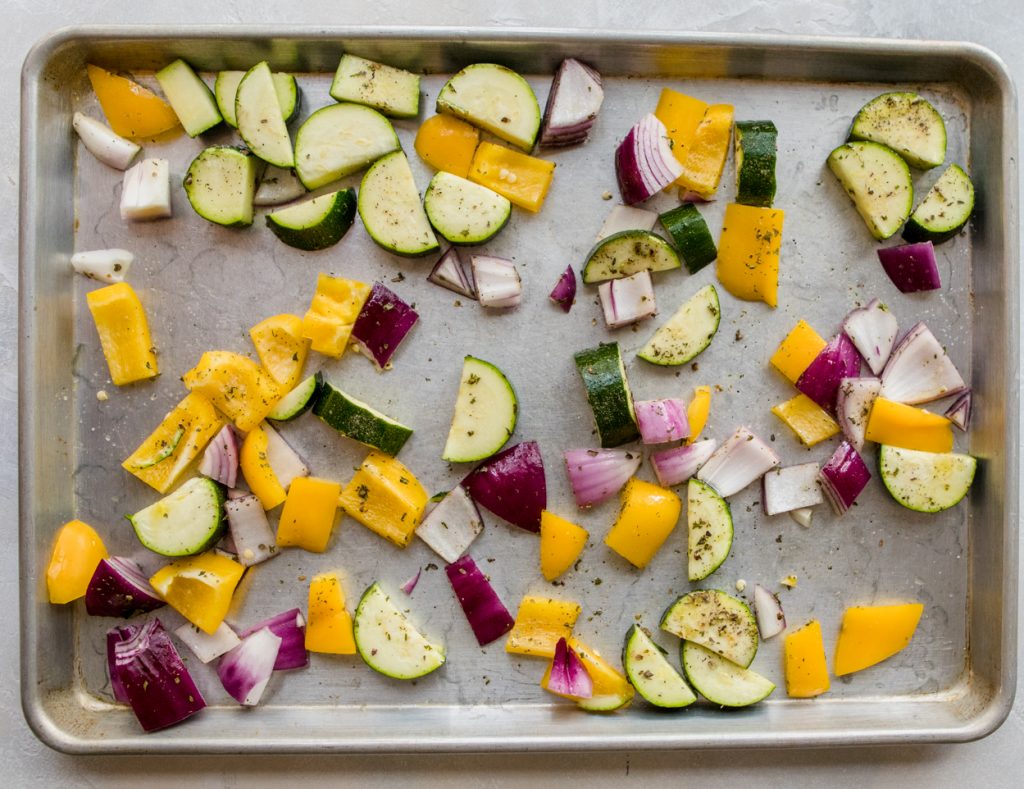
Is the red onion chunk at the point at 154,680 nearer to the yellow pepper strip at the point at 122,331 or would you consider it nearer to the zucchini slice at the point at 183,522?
the zucchini slice at the point at 183,522

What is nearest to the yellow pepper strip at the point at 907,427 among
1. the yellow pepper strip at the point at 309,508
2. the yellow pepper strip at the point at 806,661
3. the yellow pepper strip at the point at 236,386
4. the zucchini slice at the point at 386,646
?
the yellow pepper strip at the point at 806,661

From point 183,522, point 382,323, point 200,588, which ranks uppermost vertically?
point 382,323

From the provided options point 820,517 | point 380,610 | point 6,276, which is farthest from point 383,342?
point 820,517

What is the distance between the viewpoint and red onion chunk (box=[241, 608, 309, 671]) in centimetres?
203

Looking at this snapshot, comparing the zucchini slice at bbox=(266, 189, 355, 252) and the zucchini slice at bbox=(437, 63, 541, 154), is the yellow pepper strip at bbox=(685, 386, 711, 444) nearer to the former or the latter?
the zucchini slice at bbox=(437, 63, 541, 154)

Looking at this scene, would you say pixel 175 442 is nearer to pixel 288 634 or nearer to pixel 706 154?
pixel 288 634

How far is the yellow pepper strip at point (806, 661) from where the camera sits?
6.79 feet

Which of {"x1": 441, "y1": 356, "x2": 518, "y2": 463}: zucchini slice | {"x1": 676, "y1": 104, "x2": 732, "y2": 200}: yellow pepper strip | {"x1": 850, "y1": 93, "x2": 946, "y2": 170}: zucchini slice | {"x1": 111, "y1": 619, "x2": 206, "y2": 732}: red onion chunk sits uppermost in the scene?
{"x1": 850, "y1": 93, "x2": 946, "y2": 170}: zucchini slice

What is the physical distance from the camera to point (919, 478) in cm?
206

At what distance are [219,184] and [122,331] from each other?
1.36 feet

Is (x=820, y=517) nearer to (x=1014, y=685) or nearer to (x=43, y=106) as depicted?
(x=1014, y=685)

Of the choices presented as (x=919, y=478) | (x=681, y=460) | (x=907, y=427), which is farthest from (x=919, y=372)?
(x=681, y=460)

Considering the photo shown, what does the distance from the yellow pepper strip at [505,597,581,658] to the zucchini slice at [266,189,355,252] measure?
0.87m

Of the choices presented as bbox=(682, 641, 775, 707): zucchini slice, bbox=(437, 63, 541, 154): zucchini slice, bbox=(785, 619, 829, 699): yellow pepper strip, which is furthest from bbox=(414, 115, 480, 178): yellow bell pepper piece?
bbox=(785, 619, 829, 699): yellow pepper strip
